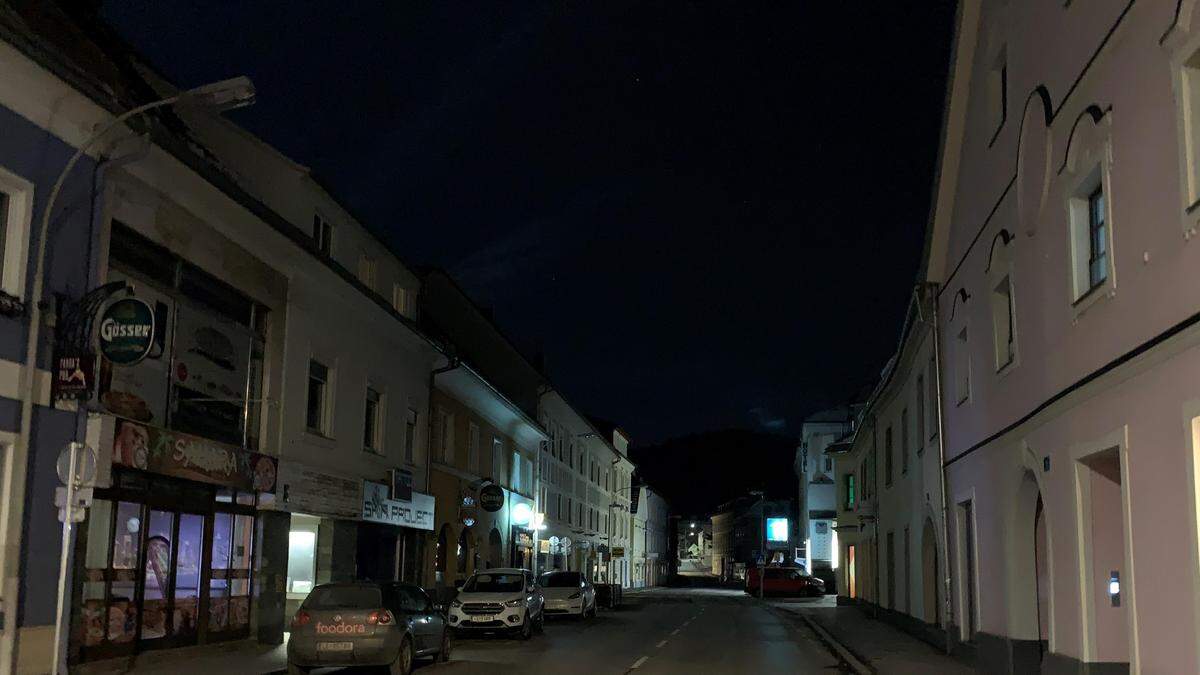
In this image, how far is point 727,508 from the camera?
135875 millimetres

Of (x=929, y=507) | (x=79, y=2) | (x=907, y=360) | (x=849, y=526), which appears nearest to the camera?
(x=79, y=2)

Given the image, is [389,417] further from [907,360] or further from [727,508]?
[727,508]

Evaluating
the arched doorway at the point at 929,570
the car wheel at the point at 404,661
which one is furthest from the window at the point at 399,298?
the arched doorway at the point at 929,570

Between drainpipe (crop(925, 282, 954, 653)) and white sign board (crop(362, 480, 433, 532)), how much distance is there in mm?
12068

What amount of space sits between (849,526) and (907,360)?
24537 millimetres

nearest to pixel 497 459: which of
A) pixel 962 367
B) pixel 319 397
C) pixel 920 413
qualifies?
pixel 319 397

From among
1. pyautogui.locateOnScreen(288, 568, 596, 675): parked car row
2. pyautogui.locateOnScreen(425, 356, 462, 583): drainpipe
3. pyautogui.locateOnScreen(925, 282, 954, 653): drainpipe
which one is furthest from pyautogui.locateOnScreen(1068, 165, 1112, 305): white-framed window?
pyautogui.locateOnScreen(425, 356, 462, 583): drainpipe

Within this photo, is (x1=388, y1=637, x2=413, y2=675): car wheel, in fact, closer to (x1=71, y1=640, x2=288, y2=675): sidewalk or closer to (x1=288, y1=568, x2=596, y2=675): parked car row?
(x1=288, y1=568, x2=596, y2=675): parked car row

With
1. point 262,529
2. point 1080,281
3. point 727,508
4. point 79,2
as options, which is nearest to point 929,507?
point 1080,281

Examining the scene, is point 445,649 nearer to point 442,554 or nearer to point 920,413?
point 442,554

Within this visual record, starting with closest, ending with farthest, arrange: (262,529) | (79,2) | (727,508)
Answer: (79,2)
(262,529)
(727,508)

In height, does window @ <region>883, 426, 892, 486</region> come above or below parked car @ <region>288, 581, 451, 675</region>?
above

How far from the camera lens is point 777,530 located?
310 ft

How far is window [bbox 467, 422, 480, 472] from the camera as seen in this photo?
3462cm
